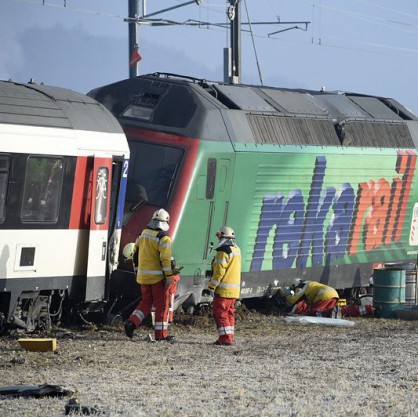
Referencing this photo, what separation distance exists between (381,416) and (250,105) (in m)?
9.44

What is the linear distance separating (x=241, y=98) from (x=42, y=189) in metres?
4.74

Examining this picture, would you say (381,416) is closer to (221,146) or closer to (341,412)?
(341,412)

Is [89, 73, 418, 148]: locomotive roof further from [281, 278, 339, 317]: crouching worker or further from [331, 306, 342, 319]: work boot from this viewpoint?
[331, 306, 342, 319]: work boot

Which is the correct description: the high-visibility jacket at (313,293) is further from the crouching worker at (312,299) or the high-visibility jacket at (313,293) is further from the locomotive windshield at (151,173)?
the locomotive windshield at (151,173)

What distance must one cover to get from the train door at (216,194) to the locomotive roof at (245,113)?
0.39 m

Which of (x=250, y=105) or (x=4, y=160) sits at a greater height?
(x=250, y=105)

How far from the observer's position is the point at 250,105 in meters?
18.7

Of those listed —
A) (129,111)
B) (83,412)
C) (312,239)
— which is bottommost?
(83,412)

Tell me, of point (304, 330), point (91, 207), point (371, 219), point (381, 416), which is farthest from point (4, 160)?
point (371, 219)

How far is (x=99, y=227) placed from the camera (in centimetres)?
1577

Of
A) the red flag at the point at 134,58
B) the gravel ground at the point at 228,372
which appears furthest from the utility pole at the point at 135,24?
the gravel ground at the point at 228,372

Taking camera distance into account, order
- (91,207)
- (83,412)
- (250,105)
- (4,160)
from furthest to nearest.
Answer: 1. (250,105)
2. (91,207)
3. (4,160)
4. (83,412)

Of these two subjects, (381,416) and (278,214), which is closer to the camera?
(381,416)

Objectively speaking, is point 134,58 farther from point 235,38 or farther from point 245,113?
point 245,113
